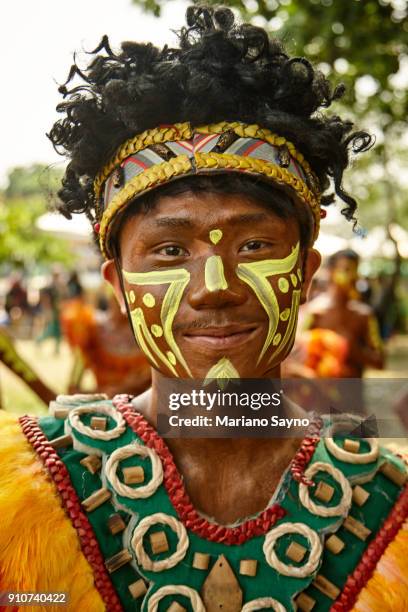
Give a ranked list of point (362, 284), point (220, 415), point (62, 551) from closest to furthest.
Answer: point (62, 551) → point (220, 415) → point (362, 284)

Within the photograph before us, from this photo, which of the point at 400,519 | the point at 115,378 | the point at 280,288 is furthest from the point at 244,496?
the point at 115,378

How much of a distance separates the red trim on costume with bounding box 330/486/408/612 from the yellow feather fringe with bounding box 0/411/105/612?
0.65 metres

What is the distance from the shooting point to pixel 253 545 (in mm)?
1882

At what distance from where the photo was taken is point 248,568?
6.03 feet

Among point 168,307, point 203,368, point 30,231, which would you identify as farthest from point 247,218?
point 30,231

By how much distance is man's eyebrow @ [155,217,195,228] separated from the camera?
1.84 m

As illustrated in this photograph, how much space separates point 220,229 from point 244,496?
793mm

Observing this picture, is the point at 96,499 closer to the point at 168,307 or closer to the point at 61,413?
the point at 61,413

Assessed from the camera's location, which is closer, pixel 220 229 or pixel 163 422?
pixel 220 229

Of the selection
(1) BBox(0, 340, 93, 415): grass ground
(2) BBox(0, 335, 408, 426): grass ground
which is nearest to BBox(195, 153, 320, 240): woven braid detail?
(1) BBox(0, 340, 93, 415): grass ground

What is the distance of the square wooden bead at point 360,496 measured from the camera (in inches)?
76.7

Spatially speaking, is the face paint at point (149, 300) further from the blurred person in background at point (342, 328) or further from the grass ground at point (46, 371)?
the grass ground at point (46, 371)

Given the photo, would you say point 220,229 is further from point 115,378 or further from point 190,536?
point 115,378

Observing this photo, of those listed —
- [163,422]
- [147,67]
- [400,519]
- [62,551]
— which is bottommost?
[62,551]
